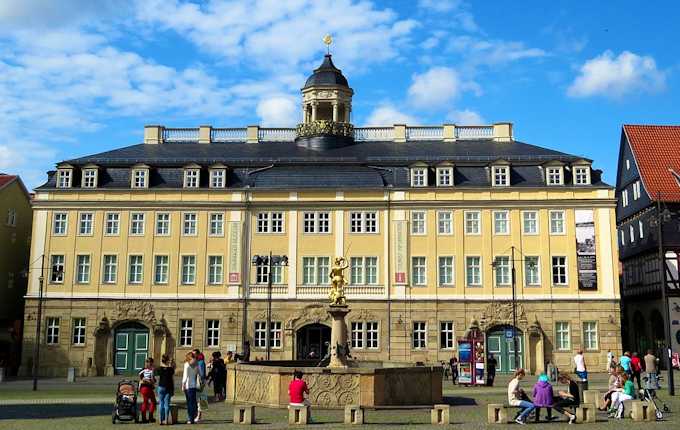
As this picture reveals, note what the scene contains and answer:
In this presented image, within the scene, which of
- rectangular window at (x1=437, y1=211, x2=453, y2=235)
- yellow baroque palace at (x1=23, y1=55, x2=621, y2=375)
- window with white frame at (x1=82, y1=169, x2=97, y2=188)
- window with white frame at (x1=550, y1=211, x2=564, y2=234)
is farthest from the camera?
window with white frame at (x1=82, y1=169, x2=97, y2=188)

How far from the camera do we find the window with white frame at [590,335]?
143ft

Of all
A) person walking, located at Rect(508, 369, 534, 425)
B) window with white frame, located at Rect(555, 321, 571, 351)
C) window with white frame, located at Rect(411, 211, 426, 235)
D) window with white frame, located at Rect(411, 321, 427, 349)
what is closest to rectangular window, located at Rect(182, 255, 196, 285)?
window with white frame, located at Rect(411, 211, 426, 235)

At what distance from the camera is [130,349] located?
44.9m

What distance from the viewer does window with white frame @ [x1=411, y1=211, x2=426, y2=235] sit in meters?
45.4

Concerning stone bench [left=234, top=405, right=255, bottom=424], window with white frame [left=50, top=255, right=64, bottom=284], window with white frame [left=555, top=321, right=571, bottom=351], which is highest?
window with white frame [left=50, top=255, right=64, bottom=284]

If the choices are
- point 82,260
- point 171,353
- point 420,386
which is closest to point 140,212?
point 82,260

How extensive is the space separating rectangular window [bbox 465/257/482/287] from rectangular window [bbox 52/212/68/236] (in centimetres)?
2514

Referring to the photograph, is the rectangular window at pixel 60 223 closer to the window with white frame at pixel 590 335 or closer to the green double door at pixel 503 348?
the green double door at pixel 503 348

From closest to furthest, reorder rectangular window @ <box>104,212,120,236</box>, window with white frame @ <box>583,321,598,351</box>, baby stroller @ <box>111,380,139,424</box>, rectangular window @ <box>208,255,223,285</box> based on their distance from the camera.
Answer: baby stroller @ <box>111,380,139,424</box> → window with white frame @ <box>583,321,598,351</box> → rectangular window @ <box>208,255,223,285</box> → rectangular window @ <box>104,212,120,236</box>

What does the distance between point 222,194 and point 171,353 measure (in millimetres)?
10235

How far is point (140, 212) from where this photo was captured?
152 ft

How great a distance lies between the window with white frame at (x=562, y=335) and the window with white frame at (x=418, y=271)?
8298 mm

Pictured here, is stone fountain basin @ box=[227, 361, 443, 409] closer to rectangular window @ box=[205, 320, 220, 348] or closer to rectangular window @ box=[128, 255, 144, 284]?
rectangular window @ box=[205, 320, 220, 348]

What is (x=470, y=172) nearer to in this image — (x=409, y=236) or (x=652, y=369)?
(x=409, y=236)
